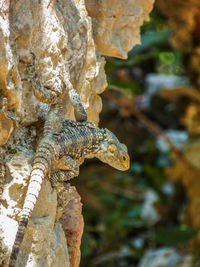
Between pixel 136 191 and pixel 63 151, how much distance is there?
5831 mm

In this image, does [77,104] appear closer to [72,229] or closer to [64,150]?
[64,150]

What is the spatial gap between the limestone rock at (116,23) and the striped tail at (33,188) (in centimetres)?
88

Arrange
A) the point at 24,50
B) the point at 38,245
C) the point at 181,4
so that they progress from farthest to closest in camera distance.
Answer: the point at 181,4 < the point at 24,50 < the point at 38,245

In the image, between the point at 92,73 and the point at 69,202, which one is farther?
the point at 92,73

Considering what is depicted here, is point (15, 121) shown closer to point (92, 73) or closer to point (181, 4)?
point (92, 73)

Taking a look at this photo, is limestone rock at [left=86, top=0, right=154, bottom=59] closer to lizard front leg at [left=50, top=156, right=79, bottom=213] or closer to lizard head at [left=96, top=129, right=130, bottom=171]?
lizard head at [left=96, top=129, right=130, bottom=171]

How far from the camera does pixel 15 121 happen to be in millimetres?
1568

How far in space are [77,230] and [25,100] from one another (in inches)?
24.1

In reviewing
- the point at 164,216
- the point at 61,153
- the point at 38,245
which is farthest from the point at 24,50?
the point at 164,216

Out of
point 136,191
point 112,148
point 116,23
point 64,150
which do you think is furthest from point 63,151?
point 136,191

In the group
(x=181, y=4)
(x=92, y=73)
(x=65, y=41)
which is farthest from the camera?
(x=181, y=4)

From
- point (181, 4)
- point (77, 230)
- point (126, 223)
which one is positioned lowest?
point (126, 223)

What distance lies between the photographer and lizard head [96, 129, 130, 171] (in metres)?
2.03

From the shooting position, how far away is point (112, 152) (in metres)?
2.07
